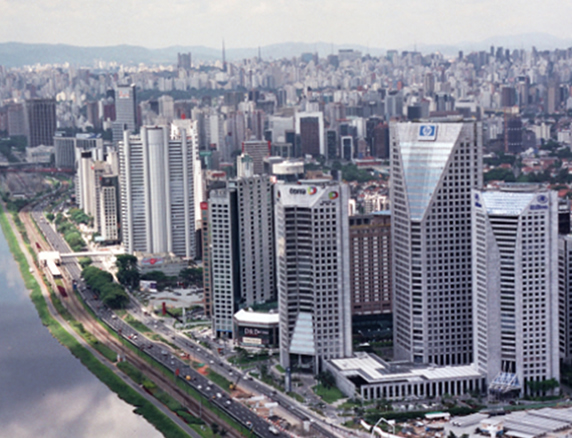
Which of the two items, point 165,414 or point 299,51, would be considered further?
point 299,51

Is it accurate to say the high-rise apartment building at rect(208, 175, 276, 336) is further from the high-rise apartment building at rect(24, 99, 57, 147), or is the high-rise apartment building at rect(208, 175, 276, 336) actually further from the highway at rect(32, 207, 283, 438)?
the high-rise apartment building at rect(24, 99, 57, 147)

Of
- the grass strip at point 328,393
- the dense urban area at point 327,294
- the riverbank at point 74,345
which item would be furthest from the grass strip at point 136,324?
the grass strip at point 328,393

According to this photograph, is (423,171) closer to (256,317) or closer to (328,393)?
(328,393)

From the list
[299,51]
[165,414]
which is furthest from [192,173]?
[299,51]

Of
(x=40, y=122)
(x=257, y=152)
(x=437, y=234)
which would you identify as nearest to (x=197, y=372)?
(x=437, y=234)

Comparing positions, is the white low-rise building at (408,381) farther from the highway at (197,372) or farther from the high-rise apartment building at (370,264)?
the high-rise apartment building at (370,264)

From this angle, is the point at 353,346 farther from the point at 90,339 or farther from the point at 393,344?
the point at 90,339
